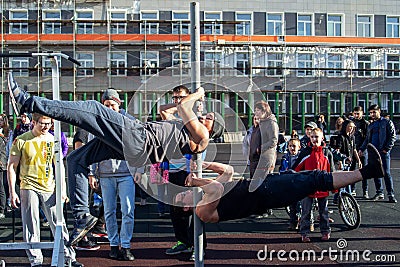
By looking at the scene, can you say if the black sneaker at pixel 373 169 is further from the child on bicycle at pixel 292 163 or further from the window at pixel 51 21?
the window at pixel 51 21

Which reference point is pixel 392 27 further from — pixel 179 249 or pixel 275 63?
pixel 179 249

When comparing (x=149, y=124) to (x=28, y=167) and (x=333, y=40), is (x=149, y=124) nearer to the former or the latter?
(x=28, y=167)

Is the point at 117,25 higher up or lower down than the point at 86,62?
higher up

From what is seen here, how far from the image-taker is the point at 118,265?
21.5 feet

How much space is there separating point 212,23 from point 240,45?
2527 millimetres

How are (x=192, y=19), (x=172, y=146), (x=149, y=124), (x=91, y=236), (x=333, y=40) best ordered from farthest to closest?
(x=333, y=40) → (x=91, y=236) → (x=149, y=124) → (x=172, y=146) → (x=192, y=19)

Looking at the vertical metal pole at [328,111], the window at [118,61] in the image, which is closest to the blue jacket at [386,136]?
the vertical metal pole at [328,111]

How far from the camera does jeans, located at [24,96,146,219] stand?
177 inches

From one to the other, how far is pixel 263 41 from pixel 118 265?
116ft

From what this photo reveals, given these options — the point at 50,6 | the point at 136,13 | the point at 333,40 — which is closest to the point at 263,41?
the point at 333,40

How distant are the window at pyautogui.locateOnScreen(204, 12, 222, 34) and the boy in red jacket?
30329 mm

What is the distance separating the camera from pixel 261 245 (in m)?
7.39

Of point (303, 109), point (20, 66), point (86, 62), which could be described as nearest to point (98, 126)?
point (303, 109)

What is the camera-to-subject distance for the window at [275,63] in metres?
38.8
